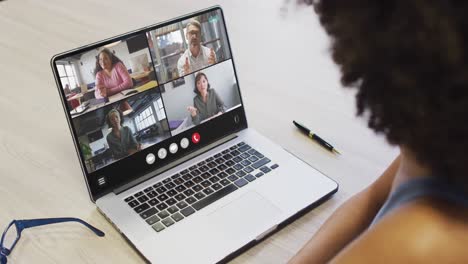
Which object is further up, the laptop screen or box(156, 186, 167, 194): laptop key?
the laptop screen

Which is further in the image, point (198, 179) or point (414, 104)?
point (198, 179)

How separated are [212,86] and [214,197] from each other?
0.70 ft

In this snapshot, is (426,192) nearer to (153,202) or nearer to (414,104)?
(414,104)

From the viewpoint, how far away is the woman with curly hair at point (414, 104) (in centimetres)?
41

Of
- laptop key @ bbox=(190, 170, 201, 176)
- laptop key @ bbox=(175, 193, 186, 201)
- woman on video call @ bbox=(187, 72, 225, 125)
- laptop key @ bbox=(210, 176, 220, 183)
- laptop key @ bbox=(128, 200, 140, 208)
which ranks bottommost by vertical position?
laptop key @ bbox=(175, 193, 186, 201)

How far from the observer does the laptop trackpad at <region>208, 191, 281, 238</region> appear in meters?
0.79

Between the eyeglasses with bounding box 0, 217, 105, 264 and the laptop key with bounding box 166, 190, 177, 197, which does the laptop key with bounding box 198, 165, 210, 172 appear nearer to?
the laptop key with bounding box 166, 190, 177, 197

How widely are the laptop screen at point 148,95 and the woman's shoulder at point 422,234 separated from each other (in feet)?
1.61

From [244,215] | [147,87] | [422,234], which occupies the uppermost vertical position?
[147,87]

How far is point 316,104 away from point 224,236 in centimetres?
43

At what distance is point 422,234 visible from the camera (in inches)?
18.4

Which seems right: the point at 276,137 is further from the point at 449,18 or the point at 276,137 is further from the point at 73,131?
the point at 449,18

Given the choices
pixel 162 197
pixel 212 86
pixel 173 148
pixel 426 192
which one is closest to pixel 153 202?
pixel 162 197

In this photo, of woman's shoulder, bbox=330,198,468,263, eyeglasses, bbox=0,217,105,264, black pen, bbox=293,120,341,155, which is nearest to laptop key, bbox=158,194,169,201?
eyeglasses, bbox=0,217,105,264
